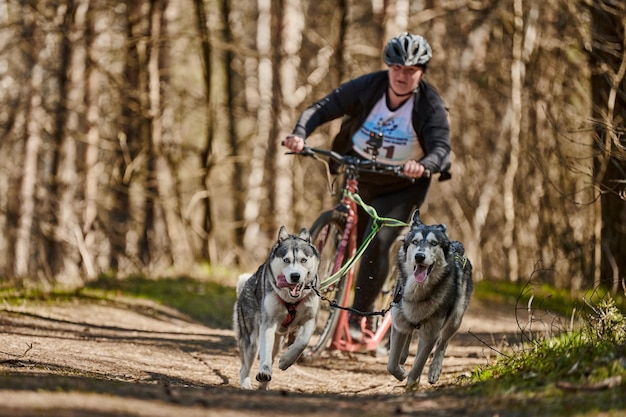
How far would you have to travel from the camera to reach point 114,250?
2145cm

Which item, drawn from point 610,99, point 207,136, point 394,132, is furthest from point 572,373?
point 207,136

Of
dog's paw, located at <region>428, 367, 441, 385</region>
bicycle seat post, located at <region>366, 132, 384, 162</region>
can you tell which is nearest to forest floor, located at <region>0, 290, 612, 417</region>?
dog's paw, located at <region>428, 367, 441, 385</region>

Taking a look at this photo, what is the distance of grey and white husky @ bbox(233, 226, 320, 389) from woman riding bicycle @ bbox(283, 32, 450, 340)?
44.2 inches

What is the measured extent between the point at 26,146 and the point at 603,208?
13.1 meters

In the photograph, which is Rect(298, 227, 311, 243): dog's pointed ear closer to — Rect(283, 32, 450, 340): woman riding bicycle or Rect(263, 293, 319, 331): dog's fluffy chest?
Rect(263, 293, 319, 331): dog's fluffy chest

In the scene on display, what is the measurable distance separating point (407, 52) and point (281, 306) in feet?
7.25

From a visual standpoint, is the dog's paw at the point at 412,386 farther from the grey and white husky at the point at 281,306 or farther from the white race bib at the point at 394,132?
the white race bib at the point at 394,132

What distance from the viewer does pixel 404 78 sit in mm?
6836

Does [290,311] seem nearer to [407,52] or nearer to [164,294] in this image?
[407,52]

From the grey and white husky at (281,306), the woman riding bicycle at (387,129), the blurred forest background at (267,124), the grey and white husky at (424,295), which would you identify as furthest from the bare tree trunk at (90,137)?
the grey and white husky at (424,295)

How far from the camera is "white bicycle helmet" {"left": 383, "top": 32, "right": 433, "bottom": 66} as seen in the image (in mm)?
6680

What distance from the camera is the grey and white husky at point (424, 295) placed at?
5688 millimetres

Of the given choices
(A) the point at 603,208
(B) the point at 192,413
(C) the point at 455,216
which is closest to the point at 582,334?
(B) the point at 192,413

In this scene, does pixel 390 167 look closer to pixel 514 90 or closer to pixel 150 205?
pixel 514 90
